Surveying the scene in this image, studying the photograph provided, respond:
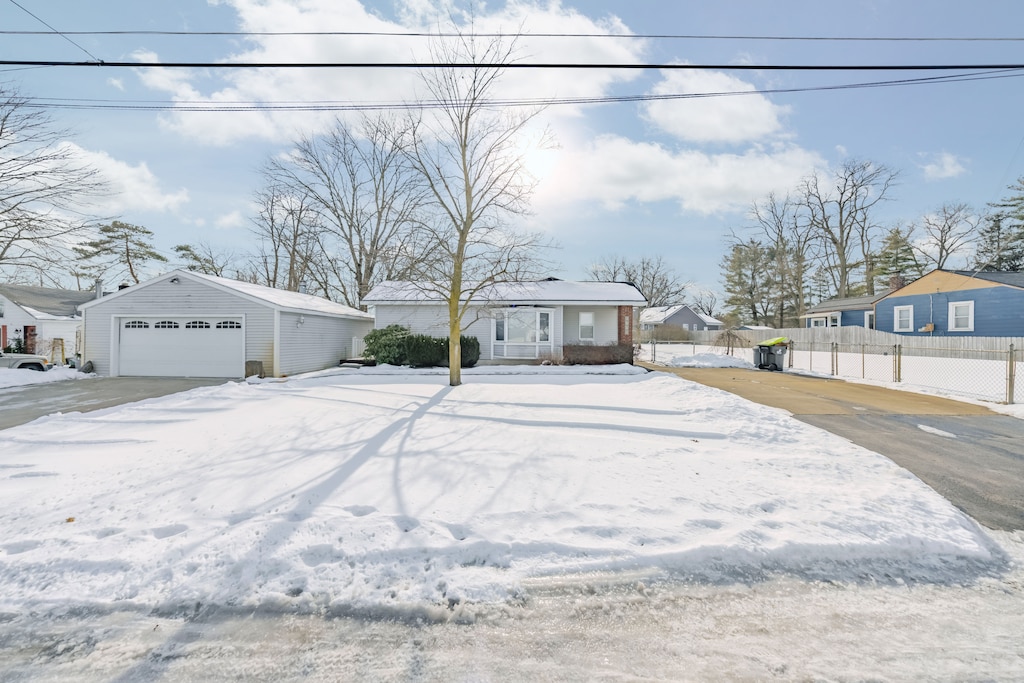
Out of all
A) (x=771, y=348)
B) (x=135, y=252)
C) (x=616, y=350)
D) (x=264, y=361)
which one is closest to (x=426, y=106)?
(x=264, y=361)

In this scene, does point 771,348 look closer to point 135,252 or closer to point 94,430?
point 94,430

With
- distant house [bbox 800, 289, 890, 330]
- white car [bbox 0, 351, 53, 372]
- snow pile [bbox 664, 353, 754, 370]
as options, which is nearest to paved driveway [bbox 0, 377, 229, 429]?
white car [bbox 0, 351, 53, 372]

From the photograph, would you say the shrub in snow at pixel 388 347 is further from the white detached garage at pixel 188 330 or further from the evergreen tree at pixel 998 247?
the evergreen tree at pixel 998 247

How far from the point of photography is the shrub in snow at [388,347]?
54.5 ft

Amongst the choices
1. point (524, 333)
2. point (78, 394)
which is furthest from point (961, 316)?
point (78, 394)

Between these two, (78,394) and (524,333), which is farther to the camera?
(524,333)

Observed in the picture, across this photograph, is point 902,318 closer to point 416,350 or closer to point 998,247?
point 998,247

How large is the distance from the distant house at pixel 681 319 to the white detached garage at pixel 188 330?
43.6 m

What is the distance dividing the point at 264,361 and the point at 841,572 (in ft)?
51.8

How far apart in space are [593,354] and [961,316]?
19119mm

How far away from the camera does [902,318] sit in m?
→ 24.8

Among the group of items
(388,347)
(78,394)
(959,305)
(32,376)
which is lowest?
(78,394)

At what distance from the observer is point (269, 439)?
6074mm

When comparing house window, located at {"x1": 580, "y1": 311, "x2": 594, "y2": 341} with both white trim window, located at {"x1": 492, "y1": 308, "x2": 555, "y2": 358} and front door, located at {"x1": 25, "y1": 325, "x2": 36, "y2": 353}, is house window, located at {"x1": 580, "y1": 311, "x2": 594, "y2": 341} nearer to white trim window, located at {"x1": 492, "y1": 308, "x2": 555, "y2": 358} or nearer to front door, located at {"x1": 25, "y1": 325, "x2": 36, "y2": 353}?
white trim window, located at {"x1": 492, "y1": 308, "x2": 555, "y2": 358}
